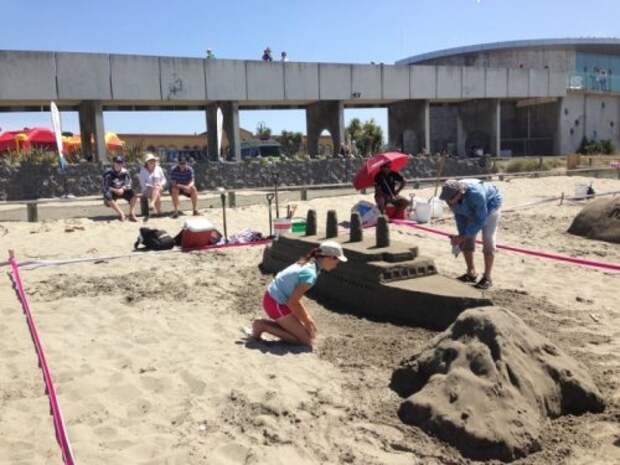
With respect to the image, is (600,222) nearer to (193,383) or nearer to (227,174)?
(193,383)

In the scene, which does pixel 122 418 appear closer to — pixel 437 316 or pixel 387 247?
pixel 437 316

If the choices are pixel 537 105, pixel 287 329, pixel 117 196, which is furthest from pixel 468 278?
pixel 537 105

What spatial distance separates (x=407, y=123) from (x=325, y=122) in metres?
4.28

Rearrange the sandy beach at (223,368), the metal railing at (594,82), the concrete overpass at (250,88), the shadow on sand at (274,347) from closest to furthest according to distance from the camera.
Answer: the sandy beach at (223,368)
the shadow on sand at (274,347)
the concrete overpass at (250,88)
the metal railing at (594,82)

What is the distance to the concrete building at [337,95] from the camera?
19.1 metres

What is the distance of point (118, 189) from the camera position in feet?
37.3

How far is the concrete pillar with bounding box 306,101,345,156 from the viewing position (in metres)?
24.6

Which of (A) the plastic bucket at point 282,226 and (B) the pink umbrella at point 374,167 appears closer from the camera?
(A) the plastic bucket at point 282,226

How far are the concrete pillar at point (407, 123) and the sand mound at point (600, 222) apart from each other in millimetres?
16598

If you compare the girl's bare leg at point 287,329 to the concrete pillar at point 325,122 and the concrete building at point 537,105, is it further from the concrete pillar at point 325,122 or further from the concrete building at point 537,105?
the concrete building at point 537,105

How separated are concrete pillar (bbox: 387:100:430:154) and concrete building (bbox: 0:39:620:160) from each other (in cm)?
5

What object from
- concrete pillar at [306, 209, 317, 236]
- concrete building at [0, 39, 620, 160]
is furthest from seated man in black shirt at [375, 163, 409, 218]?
concrete building at [0, 39, 620, 160]

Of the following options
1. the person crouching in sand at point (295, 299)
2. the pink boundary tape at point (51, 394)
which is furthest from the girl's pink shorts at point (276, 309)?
the pink boundary tape at point (51, 394)

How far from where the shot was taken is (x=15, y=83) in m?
18.2
